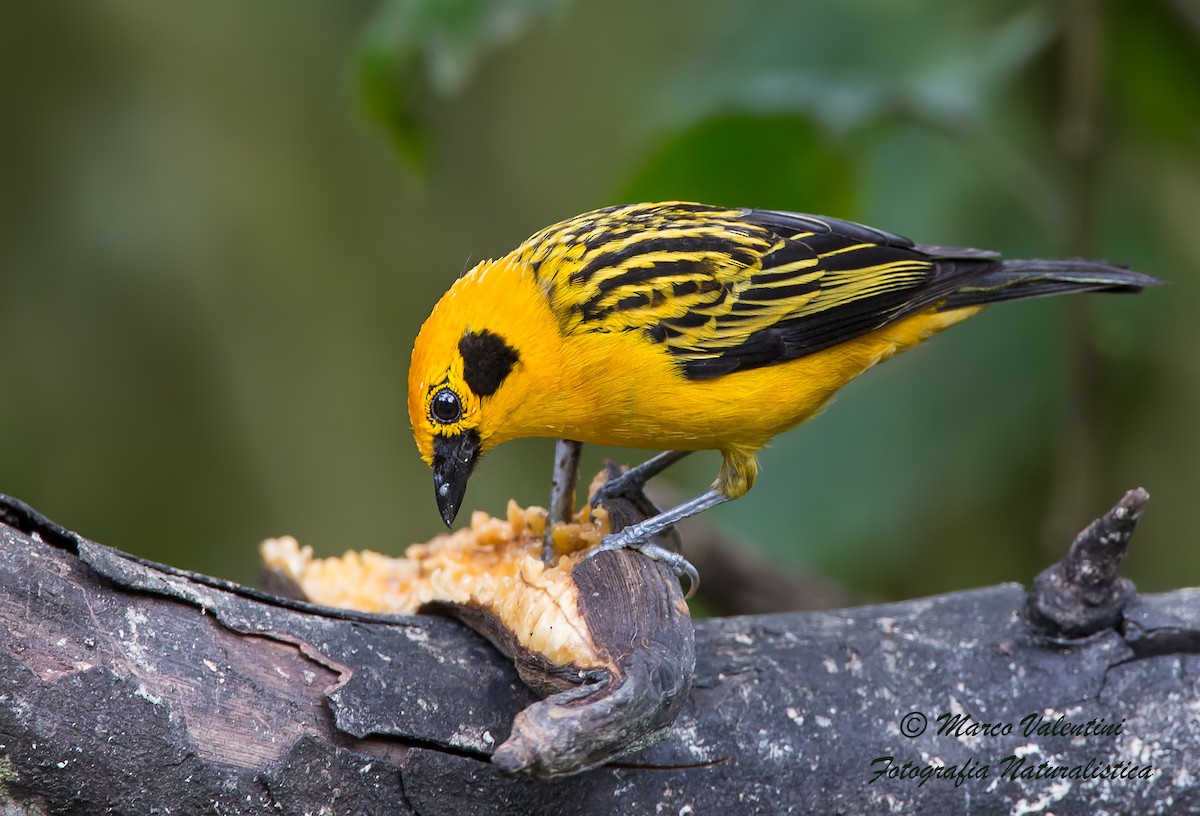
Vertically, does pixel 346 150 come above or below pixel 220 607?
above

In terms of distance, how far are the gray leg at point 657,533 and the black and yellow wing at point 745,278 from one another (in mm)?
382

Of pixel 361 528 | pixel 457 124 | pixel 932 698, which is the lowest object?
pixel 932 698

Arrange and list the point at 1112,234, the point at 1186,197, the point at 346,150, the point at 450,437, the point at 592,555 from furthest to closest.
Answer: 1. the point at 346,150
2. the point at 1186,197
3. the point at 1112,234
4. the point at 450,437
5. the point at 592,555

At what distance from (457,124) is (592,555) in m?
5.50

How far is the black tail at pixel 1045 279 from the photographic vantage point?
3.71 m

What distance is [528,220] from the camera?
7.65m

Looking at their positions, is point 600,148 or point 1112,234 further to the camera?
point 600,148

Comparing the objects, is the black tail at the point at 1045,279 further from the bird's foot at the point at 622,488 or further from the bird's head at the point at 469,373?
the bird's head at the point at 469,373

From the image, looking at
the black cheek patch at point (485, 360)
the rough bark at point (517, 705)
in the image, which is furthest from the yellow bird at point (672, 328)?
the rough bark at point (517, 705)

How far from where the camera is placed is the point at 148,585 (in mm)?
2451

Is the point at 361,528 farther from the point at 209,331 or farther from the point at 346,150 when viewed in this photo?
the point at 346,150

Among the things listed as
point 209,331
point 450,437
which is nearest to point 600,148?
point 209,331

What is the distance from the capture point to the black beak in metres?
3.34

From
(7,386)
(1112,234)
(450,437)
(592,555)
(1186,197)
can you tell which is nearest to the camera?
(592,555)
